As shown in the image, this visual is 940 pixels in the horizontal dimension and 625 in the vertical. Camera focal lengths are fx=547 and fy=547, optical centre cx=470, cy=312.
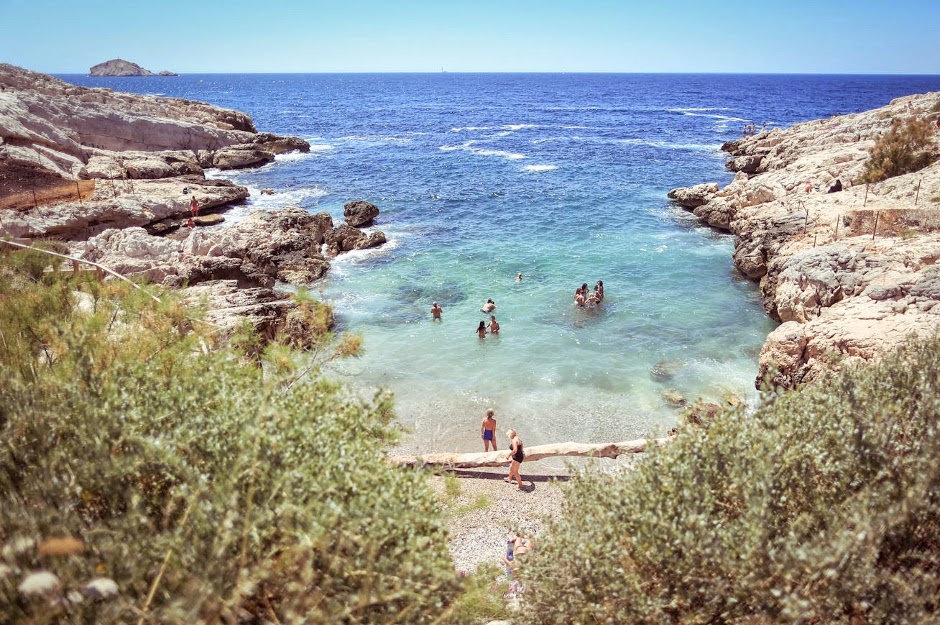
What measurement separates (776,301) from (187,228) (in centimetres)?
2663

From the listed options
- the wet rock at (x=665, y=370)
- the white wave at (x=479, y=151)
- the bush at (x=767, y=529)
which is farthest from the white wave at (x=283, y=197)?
the bush at (x=767, y=529)

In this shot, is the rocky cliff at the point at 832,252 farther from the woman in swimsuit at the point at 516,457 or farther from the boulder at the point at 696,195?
the woman in swimsuit at the point at 516,457

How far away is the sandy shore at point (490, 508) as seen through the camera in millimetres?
9773

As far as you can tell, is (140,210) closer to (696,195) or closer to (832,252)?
(832,252)

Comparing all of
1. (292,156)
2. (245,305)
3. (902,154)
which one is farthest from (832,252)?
(292,156)

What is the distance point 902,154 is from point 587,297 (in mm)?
17489

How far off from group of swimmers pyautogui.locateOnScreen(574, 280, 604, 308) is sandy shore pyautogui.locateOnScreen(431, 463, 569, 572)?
36.3 ft

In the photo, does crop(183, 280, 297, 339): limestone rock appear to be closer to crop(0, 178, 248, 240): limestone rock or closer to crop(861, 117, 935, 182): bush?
crop(0, 178, 248, 240): limestone rock

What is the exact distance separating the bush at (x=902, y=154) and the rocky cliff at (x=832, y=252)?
3.29ft

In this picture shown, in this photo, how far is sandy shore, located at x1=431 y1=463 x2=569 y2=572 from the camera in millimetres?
9773

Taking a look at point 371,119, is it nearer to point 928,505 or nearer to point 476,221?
point 476,221

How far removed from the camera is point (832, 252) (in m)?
18.1

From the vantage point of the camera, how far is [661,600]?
17.7 ft

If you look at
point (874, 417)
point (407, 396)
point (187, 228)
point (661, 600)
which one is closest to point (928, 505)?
point (874, 417)
